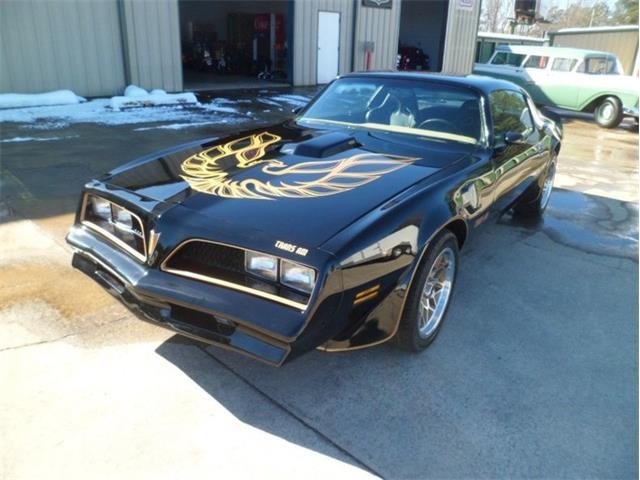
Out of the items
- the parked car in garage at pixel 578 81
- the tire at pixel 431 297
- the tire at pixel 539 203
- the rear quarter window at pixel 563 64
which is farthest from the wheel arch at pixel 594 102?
the tire at pixel 431 297

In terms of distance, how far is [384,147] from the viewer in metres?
3.42

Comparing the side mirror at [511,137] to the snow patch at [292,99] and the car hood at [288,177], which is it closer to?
the car hood at [288,177]

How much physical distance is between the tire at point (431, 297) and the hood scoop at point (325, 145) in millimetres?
894

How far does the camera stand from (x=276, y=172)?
2930mm

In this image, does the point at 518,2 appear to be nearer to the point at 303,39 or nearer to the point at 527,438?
the point at 303,39

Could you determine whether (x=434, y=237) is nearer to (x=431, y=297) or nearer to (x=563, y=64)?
(x=431, y=297)

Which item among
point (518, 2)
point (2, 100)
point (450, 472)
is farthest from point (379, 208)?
point (518, 2)

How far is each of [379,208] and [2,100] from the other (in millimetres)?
9907

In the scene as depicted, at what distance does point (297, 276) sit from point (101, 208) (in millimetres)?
1345

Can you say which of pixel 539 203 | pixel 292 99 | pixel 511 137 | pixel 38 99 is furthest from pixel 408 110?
pixel 292 99

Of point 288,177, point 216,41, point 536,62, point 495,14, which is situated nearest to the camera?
point 288,177

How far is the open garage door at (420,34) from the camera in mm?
23406

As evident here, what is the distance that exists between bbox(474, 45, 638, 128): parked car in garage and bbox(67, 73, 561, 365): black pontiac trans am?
10051 millimetres

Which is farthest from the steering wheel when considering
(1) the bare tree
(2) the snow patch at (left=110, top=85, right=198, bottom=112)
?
(1) the bare tree
